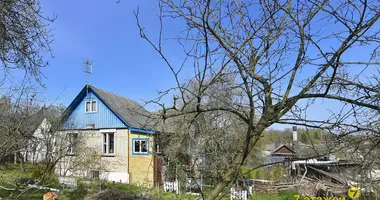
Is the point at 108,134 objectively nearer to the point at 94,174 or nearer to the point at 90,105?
the point at 90,105

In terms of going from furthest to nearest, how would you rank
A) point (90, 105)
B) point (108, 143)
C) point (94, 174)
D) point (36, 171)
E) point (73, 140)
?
point (90, 105) < point (108, 143) < point (94, 174) < point (73, 140) < point (36, 171)

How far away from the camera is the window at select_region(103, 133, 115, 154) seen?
2049 centimetres

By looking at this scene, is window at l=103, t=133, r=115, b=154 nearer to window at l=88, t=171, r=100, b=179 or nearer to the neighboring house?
the neighboring house

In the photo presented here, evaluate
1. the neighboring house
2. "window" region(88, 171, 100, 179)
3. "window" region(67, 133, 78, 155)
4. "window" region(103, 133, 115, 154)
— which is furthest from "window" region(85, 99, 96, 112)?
"window" region(88, 171, 100, 179)

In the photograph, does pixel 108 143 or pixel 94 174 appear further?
pixel 108 143

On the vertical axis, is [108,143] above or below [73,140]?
below

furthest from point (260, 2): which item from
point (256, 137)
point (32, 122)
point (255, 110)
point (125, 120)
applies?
point (125, 120)

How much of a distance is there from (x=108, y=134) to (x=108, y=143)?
52cm

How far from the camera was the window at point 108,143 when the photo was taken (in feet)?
67.2

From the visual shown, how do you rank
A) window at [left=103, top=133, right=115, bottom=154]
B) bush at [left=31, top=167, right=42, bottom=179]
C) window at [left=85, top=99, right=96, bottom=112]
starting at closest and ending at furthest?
bush at [left=31, top=167, right=42, bottom=179]
window at [left=103, top=133, right=115, bottom=154]
window at [left=85, top=99, right=96, bottom=112]

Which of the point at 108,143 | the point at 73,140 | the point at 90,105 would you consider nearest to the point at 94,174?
the point at 73,140

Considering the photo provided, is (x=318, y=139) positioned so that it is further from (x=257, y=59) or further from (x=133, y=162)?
(x=133, y=162)

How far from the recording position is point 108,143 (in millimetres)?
20641

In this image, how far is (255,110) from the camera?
1875 mm
